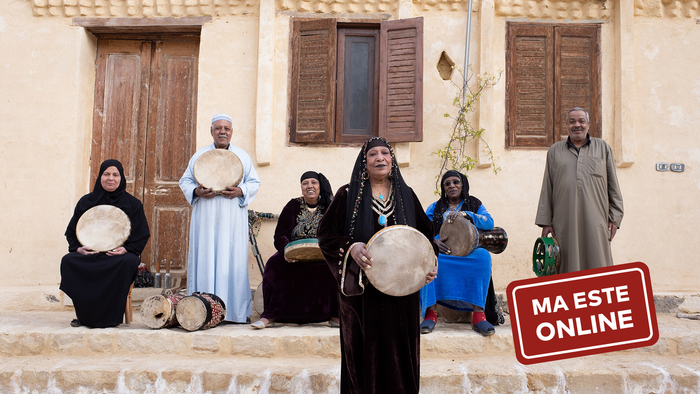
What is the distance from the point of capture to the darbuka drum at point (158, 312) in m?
4.50

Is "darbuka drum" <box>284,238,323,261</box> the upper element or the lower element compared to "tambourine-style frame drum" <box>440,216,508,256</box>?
lower

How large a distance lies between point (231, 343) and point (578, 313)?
101 inches

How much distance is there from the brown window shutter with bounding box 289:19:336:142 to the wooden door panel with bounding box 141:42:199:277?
1240mm

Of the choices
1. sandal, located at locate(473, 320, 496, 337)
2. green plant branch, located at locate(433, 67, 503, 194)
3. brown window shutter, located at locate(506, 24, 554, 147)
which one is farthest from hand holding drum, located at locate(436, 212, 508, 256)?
brown window shutter, located at locate(506, 24, 554, 147)

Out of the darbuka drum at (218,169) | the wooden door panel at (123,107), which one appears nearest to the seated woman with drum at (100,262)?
the darbuka drum at (218,169)

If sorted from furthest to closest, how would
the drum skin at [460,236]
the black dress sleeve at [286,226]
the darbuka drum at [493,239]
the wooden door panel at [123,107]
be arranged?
the wooden door panel at [123,107]
the black dress sleeve at [286,226]
the darbuka drum at [493,239]
the drum skin at [460,236]

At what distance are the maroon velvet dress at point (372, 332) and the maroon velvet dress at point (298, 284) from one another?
6.12ft

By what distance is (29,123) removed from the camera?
6156mm

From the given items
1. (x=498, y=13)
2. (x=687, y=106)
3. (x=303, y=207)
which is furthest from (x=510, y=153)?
(x=303, y=207)

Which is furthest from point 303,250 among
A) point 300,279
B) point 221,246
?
point 221,246

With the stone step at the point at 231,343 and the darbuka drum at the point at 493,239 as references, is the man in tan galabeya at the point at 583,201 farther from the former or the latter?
the stone step at the point at 231,343

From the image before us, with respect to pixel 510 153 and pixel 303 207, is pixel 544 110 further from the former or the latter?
pixel 303 207

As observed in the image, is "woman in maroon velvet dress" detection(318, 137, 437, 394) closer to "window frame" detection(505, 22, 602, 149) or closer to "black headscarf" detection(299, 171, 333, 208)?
"black headscarf" detection(299, 171, 333, 208)

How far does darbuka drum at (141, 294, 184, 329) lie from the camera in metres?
4.50
